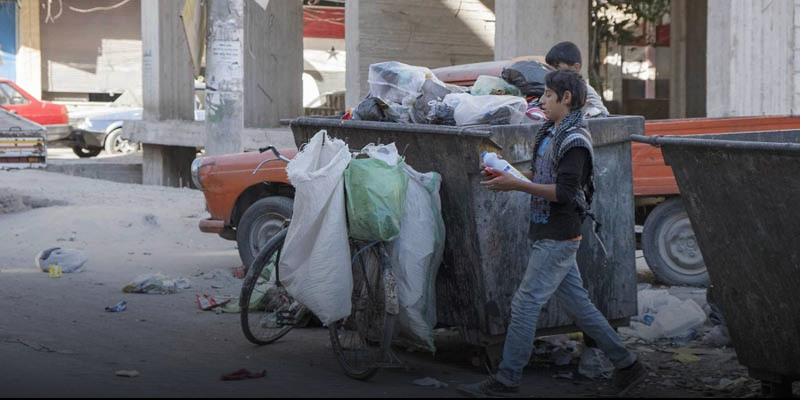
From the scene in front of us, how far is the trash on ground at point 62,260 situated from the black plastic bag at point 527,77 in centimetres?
447

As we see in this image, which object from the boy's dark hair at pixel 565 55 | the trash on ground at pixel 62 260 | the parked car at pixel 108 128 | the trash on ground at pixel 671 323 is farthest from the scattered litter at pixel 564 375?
the parked car at pixel 108 128

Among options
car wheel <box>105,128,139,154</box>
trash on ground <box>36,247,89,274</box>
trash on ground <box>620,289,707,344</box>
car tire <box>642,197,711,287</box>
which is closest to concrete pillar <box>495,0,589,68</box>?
car tire <box>642,197,711,287</box>

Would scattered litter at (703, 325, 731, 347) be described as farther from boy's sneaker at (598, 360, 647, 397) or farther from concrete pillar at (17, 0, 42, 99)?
concrete pillar at (17, 0, 42, 99)

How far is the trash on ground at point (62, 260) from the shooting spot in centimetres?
893

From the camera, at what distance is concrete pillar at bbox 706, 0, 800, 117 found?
10484 millimetres

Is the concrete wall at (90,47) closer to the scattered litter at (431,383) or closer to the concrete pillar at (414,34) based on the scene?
the concrete pillar at (414,34)

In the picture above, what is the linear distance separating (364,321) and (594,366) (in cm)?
123

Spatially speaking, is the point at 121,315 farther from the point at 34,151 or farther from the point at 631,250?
the point at 34,151

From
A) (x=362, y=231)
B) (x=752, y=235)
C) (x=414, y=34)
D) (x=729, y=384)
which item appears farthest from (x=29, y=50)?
(x=752, y=235)

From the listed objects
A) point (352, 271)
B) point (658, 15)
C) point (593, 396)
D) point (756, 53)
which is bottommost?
point (593, 396)

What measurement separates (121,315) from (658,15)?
16.2 metres

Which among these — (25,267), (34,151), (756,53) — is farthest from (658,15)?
(25,267)

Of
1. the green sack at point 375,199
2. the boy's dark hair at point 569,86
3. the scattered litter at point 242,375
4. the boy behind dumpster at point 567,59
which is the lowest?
the scattered litter at point 242,375

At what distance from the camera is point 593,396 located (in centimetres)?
511
